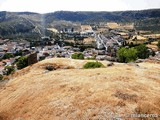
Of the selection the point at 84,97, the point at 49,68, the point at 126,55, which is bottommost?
the point at 126,55

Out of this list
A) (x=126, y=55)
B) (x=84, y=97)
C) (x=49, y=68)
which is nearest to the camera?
(x=84, y=97)

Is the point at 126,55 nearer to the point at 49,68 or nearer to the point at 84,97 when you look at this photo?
the point at 49,68

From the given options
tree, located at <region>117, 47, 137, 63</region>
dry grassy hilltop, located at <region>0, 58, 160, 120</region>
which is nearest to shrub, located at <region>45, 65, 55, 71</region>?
dry grassy hilltop, located at <region>0, 58, 160, 120</region>

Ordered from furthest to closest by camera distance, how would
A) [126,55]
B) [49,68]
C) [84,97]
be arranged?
[126,55], [49,68], [84,97]

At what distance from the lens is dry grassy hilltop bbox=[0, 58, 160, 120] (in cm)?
2712

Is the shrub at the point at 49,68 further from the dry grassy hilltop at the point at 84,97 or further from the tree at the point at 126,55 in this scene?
the tree at the point at 126,55

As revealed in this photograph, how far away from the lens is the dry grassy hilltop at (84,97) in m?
27.1

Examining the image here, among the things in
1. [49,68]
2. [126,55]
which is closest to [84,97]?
[49,68]

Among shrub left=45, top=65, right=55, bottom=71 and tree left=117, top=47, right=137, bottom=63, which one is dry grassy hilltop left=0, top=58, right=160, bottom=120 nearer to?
shrub left=45, top=65, right=55, bottom=71

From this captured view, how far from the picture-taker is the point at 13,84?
46.3 m

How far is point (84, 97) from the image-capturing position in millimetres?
30234

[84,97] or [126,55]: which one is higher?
[84,97]

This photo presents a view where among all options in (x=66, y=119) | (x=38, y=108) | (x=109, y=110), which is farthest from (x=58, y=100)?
(x=109, y=110)

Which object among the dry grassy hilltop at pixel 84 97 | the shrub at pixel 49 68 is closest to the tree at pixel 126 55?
the shrub at pixel 49 68
